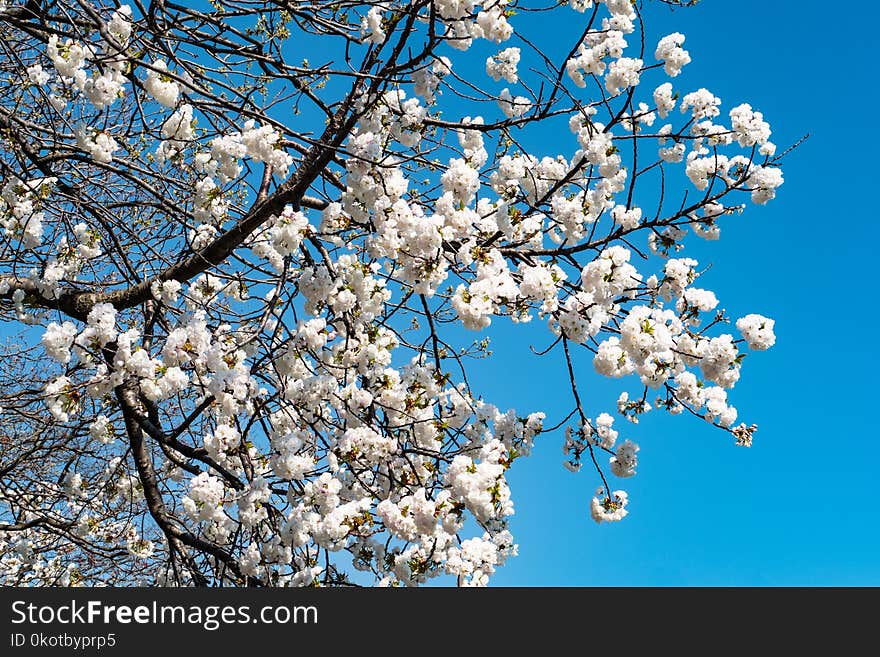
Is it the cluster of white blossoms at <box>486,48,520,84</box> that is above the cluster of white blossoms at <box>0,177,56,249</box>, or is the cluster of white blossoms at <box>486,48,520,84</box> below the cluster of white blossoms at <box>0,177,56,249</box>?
above

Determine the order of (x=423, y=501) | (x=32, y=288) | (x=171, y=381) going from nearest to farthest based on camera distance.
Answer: (x=423, y=501)
(x=171, y=381)
(x=32, y=288)

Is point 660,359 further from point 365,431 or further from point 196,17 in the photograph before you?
point 196,17

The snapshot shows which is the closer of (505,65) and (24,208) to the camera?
(505,65)

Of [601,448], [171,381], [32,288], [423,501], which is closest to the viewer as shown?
[423,501]

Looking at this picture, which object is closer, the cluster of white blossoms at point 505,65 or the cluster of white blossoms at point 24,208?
the cluster of white blossoms at point 505,65

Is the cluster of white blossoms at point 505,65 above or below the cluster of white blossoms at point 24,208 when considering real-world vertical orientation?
above

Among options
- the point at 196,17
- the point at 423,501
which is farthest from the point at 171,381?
the point at 196,17

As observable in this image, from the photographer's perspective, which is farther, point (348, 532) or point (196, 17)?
point (196, 17)

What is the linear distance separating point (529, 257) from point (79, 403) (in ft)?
8.67

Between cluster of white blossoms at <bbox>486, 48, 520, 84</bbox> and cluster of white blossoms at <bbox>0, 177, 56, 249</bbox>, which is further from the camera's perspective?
cluster of white blossoms at <bbox>0, 177, 56, 249</bbox>

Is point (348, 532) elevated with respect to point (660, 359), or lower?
lower

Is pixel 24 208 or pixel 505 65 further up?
pixel 505 65

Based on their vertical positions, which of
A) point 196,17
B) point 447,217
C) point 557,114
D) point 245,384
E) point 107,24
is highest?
point 196,17

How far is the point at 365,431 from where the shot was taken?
172 inches
